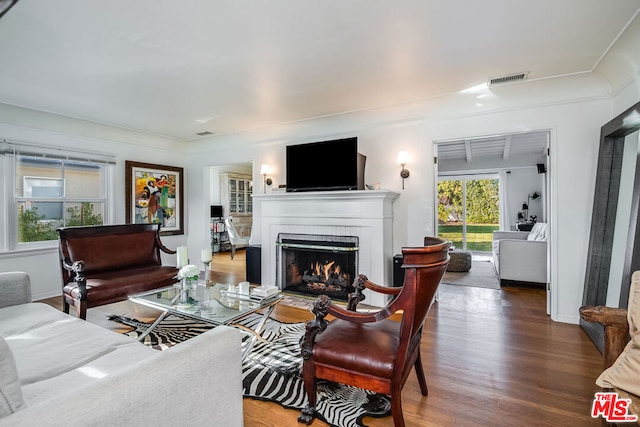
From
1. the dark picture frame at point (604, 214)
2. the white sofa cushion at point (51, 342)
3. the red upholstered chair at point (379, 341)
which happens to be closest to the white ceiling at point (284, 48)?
the dark picture frame at point (604, 214)

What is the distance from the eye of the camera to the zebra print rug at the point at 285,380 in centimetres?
175

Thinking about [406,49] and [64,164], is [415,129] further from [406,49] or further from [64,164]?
[64,164]

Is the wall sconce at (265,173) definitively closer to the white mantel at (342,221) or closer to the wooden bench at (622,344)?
the white mantel at (342,221)

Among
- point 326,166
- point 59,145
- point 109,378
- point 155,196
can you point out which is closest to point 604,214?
point 326,166

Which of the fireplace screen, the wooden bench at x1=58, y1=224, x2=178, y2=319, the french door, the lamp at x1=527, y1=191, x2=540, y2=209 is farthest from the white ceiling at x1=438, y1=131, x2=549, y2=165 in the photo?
the wooden bench at x1=58, y1=224, x2=178, y2=319

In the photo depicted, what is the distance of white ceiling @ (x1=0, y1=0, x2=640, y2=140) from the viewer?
1980 millimetres

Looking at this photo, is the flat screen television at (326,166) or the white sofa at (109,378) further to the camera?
the flat screen television at (326,166)

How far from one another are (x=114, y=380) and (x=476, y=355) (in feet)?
8.41

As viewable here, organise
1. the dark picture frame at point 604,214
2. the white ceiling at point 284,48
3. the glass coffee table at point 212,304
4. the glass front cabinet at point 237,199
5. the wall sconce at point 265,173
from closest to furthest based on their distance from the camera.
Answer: the white ceiling at point 284,48 → the glass coffee table at point 212,304 → the dark picture frame at point 604,214 → the wall sconce at point 265,173 → the glass front cabinet at point 237,199

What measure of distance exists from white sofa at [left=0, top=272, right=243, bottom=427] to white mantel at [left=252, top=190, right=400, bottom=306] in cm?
261

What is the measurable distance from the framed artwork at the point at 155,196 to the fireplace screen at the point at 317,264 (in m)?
2.59

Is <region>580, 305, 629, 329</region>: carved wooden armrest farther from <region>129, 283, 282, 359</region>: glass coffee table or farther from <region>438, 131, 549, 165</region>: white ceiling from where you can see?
<region>438, 131, 549, 165</region>: white ceiling

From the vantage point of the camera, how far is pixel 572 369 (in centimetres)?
220

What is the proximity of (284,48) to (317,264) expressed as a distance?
271cm
